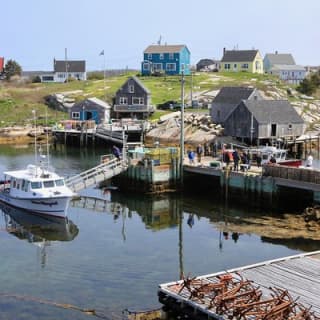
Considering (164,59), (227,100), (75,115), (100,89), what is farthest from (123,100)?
(164,59)

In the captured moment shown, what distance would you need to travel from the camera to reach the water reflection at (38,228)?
3703 centimetres

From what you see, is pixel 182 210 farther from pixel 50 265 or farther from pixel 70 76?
pixel 70 76

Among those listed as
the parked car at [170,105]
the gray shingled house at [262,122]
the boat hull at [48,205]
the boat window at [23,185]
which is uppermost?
the parked car at [170,105]

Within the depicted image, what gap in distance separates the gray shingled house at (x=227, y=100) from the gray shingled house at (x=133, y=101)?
1442 centimetres

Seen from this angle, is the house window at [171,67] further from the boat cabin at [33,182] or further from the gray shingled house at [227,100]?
the boat cabin at [33,182]

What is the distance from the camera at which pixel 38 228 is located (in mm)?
39375

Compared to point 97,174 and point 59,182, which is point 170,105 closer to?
point 97,174

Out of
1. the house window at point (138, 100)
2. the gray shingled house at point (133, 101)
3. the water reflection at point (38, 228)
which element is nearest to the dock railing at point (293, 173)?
the water reflection at point (38, 228)

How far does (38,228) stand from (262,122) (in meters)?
34.2

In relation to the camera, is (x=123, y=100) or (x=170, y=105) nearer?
(x=123, y=100)

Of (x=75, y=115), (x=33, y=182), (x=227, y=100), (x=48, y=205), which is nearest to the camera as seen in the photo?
(x=48, y=205)

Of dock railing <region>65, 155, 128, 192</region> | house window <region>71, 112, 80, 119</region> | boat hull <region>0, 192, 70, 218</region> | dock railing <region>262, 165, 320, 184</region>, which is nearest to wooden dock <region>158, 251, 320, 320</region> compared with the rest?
dock railing <region>262, 165, 320, 184</region>

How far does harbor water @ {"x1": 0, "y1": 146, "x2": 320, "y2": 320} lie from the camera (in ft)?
87.8

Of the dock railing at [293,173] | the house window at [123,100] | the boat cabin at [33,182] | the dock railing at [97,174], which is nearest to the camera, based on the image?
the dock railing at [293,173]
